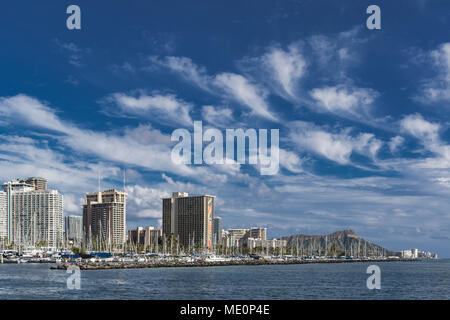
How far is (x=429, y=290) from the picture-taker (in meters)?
90.2

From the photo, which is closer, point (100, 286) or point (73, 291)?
point (73, 291)

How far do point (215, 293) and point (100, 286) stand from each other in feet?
66.9

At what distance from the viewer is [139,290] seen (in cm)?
7875
